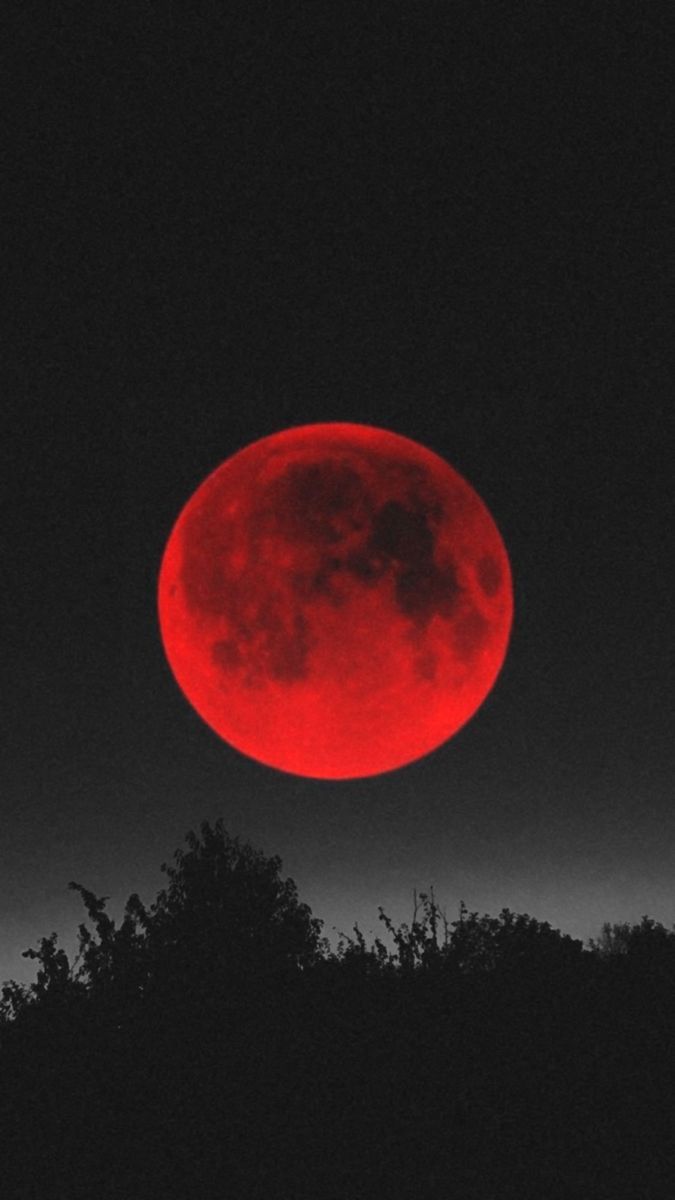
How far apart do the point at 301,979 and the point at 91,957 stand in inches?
427

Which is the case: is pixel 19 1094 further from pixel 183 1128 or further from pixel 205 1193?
pixel 205 1193

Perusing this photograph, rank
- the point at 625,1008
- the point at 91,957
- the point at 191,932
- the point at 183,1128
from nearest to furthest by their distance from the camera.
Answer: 1. the point at 183,1128
2. the point at 625,1008
3. the point at 91,957
4. the point at 191,932

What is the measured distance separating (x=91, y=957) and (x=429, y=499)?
25.4 m

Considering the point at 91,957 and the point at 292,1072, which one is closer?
the point at 292,1072

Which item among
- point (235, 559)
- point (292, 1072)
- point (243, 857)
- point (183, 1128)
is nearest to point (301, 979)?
point (292, 1072)

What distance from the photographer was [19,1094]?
20.4 meters

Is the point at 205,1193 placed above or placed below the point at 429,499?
below

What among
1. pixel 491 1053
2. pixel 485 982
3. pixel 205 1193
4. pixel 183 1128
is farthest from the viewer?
pixel 485 982

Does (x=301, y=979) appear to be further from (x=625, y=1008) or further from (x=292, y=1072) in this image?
(x=625, y=1008)

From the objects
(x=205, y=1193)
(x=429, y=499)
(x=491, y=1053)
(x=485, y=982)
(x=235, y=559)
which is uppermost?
(x=429, y=499)

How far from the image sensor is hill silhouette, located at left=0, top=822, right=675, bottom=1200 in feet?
53.1

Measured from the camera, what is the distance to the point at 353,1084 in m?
19.1

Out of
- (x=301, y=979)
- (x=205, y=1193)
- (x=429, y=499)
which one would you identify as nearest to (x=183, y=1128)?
(x=205, y=1193)

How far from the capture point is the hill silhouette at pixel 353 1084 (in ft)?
53.1
